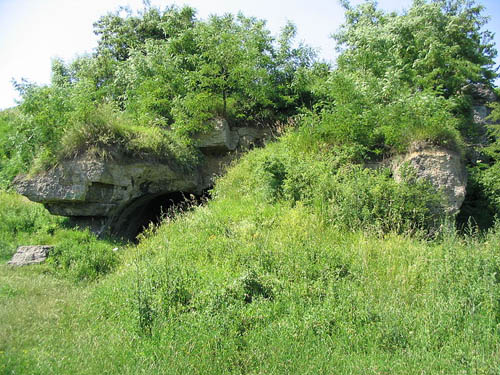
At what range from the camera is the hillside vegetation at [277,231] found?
4.65 m

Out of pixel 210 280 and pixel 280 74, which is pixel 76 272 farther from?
pixel 280 74

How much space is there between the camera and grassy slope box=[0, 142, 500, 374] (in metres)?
4.36

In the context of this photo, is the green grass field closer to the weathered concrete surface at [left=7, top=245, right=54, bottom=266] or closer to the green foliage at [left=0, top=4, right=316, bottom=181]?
the weathered concrete surface at [left=7, top=245, right=54, bottom=266]

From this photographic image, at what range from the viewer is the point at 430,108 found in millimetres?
10016

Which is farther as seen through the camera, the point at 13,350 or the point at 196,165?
the point at 196,165

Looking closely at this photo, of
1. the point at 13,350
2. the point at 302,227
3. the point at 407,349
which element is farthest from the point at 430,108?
the point at 13,350

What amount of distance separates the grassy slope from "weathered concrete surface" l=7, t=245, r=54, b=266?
41cm

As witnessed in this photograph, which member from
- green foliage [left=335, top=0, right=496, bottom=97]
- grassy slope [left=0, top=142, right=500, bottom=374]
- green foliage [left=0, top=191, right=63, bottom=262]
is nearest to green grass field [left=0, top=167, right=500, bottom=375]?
grassy slope [left=0, top=142, right=500, bottom=374]

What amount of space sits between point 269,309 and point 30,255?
619 cm

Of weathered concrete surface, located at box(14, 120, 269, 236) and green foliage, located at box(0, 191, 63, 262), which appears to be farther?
weathered concrete surface, located at box(14, 120, 269, 236)

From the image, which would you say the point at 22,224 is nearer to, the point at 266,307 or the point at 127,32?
the point at 266,307

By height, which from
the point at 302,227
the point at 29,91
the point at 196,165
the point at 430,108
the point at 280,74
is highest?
the point at 280,74

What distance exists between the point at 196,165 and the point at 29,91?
16.6ft

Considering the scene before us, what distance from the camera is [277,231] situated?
8133mm
